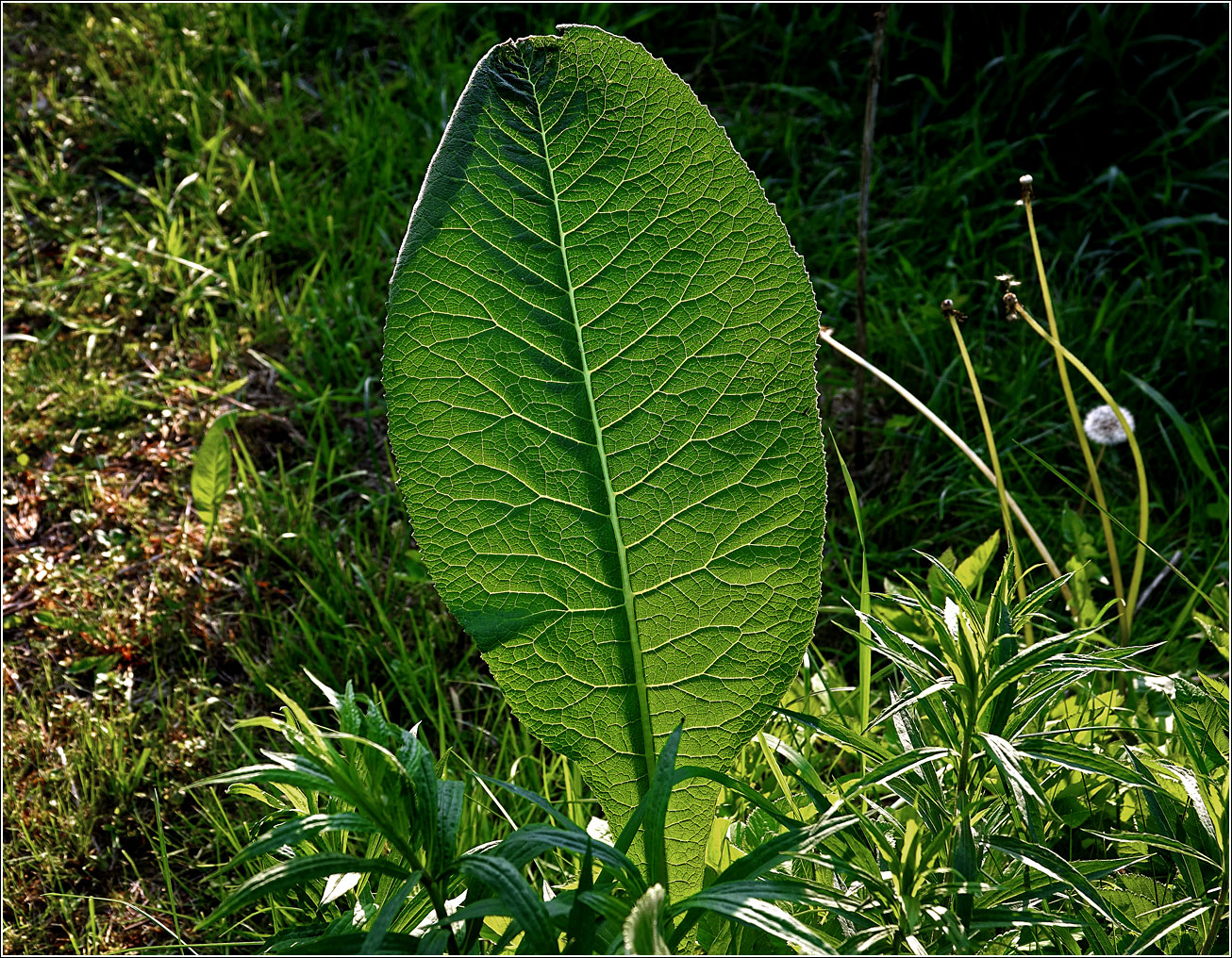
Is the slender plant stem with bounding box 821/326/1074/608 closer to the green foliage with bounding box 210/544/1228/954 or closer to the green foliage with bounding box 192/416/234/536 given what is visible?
the green foliage with bounding box 210/544/1228/954

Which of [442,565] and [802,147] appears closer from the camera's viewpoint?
[442,565]

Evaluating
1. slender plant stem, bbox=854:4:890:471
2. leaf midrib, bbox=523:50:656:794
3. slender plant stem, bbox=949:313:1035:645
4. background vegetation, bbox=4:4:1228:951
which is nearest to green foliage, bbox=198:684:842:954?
leaf midrib, bbox=523:50:656:794

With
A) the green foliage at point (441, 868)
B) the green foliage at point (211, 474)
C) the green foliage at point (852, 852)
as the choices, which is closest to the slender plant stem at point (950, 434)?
the green foliage at point (852, 852)

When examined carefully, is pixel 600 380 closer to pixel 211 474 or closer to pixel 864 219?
pixel 864 219

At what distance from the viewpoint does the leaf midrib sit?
3.12 feet

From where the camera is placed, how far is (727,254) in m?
0.96

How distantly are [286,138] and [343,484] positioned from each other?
4.11ft

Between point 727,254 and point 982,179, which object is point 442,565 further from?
point 982,179

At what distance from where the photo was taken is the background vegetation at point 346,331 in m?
1.73

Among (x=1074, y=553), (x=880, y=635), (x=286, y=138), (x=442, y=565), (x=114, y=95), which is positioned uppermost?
(x=114, y=95)

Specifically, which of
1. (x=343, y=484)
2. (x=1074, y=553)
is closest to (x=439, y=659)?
(x=343, y=484)

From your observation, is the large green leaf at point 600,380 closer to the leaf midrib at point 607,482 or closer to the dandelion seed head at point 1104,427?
Answer: the leaf midrib at point 607,482

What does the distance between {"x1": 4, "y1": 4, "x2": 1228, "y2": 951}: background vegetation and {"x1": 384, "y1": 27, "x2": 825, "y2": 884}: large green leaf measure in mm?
408

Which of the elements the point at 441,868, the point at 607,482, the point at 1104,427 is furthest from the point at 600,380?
the point at 1104,427
